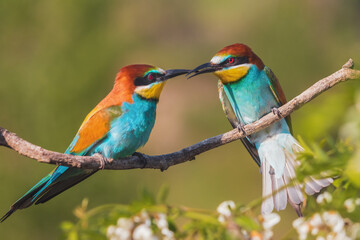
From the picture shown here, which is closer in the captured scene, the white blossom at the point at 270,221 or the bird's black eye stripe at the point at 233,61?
the white blossom at the point at 270,221

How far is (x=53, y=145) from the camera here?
13.6ft

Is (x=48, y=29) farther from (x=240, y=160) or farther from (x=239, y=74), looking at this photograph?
(x=239, y=74)

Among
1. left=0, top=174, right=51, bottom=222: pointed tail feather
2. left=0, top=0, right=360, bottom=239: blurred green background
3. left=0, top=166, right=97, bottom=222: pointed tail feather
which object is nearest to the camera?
left=0, top=174, right=51, bottom=222: pointed tail feather

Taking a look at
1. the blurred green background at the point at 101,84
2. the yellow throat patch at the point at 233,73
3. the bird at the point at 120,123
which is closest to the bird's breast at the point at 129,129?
the bird at the point at 120,123

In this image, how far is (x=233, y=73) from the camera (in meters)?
2.13

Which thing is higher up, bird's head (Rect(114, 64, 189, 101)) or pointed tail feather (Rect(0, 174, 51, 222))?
bird's head (Rect(114, 64, 189, 101))

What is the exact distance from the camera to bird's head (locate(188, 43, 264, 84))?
2080mm

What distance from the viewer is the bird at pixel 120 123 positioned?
184 centimetres

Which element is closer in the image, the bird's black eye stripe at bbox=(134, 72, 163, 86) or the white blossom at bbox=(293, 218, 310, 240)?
the white blossom at bbox=(293, 218, 310, 240)

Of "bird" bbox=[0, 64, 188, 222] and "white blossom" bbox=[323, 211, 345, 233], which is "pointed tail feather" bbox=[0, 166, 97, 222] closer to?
"bird" bbox=[0, 64, 188, 222]

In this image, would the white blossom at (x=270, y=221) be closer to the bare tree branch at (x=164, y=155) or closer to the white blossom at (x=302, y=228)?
the white blossom at (x=302, y=228)

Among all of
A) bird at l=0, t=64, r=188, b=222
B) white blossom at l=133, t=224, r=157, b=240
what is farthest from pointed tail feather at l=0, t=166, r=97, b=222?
white blossom at l=133, t=224, r=157, b=240

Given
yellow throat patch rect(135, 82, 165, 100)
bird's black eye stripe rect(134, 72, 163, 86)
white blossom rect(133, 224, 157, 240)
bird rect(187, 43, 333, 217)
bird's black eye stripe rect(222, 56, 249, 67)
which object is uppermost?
bird's black eye stripe rect(134, 72, 163, 86)

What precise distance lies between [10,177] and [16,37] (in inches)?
59.0
